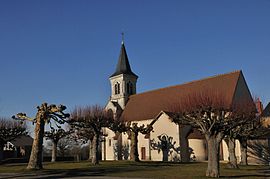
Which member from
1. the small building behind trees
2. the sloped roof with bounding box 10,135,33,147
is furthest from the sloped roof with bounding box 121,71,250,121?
the small building behind trees

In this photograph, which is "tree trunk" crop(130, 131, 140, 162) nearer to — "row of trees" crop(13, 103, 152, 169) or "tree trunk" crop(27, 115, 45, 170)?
"row of trees" crop(13, 103, 152, 169)

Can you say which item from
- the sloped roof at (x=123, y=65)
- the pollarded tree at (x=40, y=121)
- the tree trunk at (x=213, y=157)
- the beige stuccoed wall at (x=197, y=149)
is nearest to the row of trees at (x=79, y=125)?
the pollarded tree at (x=40, y=121)

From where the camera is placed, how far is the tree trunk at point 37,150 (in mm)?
24969

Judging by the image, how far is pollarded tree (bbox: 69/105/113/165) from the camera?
1308 inches

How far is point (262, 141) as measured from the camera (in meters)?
37.2

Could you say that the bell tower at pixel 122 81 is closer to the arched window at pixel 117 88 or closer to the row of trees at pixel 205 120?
the arched window at pixel 117 88

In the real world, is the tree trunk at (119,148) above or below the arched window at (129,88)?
below

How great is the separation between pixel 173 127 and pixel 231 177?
2153 centimetres

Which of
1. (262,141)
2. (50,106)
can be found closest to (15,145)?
(50,106)

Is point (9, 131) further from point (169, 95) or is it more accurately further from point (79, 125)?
point (169, 95)

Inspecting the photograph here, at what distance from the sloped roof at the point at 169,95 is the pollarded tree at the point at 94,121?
913 centimetres

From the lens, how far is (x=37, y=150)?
25.1 meters

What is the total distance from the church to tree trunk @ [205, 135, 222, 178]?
43.4ft

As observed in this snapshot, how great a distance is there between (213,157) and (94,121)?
16963 millimetres
